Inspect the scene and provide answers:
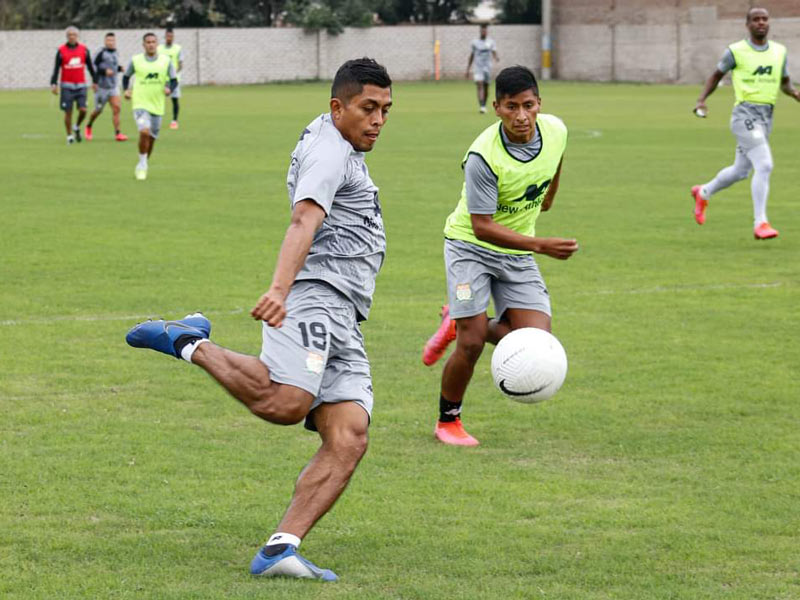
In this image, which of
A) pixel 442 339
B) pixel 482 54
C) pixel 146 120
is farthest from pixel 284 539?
pixel 482 54

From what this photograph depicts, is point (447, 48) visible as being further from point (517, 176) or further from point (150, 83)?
point (517, 176)

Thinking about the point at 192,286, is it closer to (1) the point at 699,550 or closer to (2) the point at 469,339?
(2) the point at 469,339

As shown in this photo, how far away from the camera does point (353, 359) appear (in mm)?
5633

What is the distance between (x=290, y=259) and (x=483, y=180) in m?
2.35

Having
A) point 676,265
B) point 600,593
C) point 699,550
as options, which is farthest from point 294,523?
point 676,265

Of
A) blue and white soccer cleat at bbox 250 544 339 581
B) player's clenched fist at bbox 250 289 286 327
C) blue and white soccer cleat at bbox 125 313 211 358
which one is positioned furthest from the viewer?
blue and white soccer cleat at bbox 125 313 211 358

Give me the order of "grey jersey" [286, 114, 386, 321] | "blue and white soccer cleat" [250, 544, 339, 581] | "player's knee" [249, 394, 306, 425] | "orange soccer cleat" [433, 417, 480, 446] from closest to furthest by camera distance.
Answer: "blue and white soccer cleat" [250, 544, 339, 581] < "player's knee" [249, 394, 306, 425] < "grey jersey" [286, 114, 386, 321] < "orange soccer cleat" [433, 417, 480, 446]

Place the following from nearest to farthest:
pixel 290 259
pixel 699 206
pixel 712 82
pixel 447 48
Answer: pixel 290 259, pixel 712 82, pixel 699 206, pixel 447 48

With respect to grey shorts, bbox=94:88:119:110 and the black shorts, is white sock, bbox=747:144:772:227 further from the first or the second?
grey shorts, bbox=94:88:119:110

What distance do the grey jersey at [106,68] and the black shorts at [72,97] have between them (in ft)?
2.16

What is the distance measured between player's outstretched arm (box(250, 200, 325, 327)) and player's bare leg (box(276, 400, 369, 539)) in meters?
0.62

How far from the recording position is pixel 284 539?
5.30 meters

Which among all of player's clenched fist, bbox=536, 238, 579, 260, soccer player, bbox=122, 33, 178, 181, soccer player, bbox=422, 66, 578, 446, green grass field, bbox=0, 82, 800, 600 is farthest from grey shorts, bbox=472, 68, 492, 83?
player's clenched fist, bbox=536, 238, 579, 260

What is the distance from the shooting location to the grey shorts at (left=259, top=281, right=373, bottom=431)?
540cm
